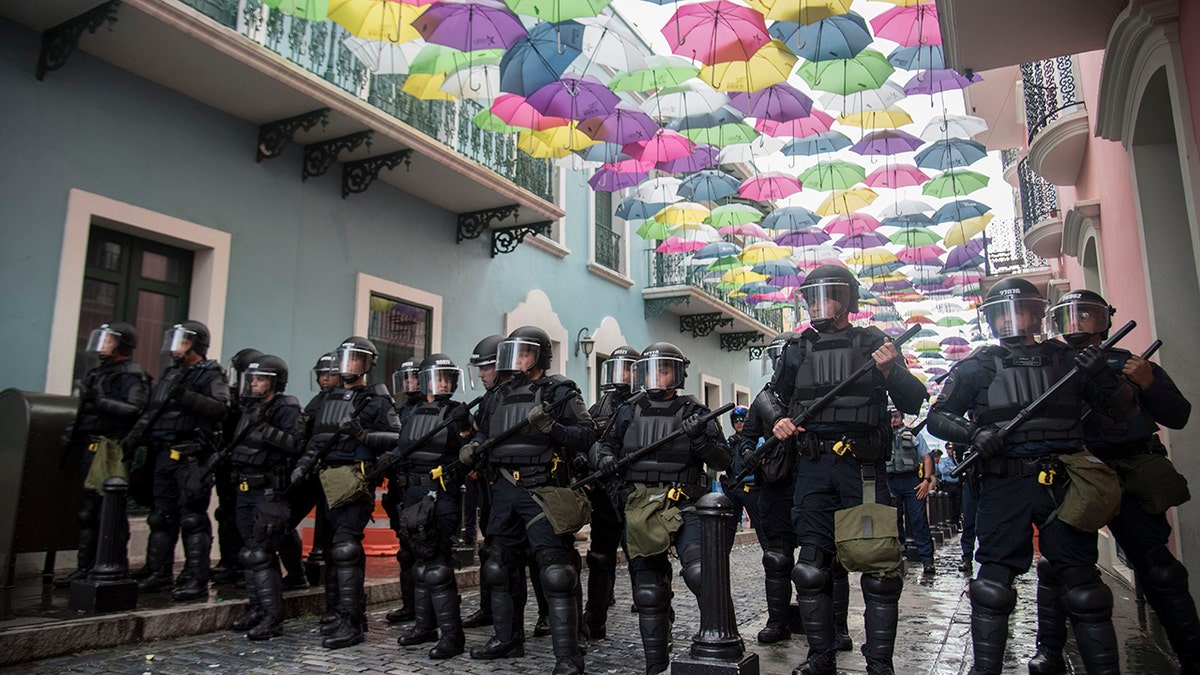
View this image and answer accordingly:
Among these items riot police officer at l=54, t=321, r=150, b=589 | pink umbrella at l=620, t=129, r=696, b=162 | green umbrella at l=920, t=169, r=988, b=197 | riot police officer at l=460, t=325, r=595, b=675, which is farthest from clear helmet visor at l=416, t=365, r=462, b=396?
green umbrella at l=920, t=169, r=988, b=197

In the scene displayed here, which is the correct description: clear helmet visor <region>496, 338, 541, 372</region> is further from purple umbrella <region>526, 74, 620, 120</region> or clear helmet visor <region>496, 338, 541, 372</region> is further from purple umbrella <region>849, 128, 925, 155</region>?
purple umbrella <region>849, 128, 925, 155</region>

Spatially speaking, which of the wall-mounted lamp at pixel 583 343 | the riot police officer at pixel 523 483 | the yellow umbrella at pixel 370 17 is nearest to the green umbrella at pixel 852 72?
the yellow umbrella at pixel 370 17

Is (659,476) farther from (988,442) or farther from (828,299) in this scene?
(988,442)

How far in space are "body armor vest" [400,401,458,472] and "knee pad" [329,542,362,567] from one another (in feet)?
2.21

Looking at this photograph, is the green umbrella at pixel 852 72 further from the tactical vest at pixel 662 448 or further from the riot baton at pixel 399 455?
the riot baton at pixel 399 455

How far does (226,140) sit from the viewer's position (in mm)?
8477

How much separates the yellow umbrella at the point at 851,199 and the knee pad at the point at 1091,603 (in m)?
8.83

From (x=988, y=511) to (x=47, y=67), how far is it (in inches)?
312

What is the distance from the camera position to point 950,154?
1071cm

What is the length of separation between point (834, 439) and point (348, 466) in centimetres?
335

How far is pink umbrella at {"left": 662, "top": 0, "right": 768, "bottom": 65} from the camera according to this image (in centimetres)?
744

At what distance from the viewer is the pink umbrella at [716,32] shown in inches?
293

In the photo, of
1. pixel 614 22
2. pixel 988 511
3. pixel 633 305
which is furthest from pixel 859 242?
pixel 988 511

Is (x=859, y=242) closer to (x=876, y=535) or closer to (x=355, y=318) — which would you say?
(x=355, y=318)
